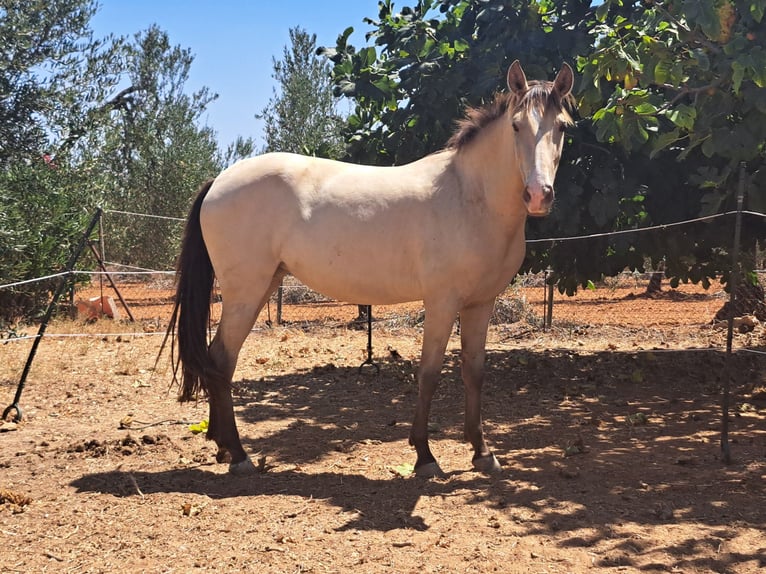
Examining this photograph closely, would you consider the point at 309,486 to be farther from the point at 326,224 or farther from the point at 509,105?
the point at 509,105

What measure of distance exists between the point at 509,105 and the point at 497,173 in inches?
17.9

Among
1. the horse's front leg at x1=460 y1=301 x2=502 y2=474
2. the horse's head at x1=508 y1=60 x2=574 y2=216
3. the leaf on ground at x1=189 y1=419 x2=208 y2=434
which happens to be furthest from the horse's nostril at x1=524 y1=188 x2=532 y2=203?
the leaf on ground at x1=189 y1=419 x2=208 y2=434

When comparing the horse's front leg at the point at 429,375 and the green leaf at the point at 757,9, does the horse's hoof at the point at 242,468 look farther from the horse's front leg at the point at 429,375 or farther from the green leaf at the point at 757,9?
the green leaf at the point at 757,9

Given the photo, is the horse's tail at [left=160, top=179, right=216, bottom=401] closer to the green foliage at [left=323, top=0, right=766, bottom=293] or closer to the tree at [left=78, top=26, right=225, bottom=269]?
the green foliage at [left=323, top=0, right=766, bottom=293]

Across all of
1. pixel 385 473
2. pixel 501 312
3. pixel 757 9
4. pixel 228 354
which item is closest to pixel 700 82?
pixel 757 9

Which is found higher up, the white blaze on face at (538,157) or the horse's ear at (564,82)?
the horse's ear at (564,82)

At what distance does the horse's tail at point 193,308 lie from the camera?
509 cm

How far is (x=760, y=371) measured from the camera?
27.0ft

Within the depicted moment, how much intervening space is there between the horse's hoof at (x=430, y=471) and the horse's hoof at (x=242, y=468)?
3.75 feet

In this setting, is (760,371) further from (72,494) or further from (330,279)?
(72,494)

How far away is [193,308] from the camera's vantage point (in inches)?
206

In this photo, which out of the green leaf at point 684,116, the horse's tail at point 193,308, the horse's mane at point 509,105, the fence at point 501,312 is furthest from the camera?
the fence at point 501,312

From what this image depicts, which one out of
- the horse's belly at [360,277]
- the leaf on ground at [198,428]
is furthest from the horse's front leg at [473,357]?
the leaf on ground at [198,428]

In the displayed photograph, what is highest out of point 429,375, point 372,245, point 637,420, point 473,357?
point 372,245
